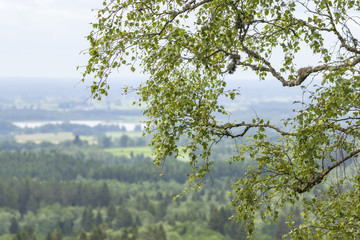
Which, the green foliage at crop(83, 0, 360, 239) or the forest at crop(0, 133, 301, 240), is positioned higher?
the green foliage at crop(83, 0, 360, 239)

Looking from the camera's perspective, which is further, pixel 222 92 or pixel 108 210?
pixel 108 210

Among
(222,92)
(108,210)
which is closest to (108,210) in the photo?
(108,210)

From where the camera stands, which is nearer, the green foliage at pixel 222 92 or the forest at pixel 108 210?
the green foliage at pixel 222 92

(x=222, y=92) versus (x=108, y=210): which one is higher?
(x=222, y=92)

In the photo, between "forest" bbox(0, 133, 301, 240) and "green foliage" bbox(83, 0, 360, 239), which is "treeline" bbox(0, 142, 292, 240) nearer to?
"forest" bbox(0, 133, 301, 240)

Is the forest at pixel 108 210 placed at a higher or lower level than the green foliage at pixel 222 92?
lower

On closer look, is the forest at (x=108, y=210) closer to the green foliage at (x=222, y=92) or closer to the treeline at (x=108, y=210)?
the treeline at (x=108, y=210)

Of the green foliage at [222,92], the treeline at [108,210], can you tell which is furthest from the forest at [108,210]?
the green foliage at [222,92]

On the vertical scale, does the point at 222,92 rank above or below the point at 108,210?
above

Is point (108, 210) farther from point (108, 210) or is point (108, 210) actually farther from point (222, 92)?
point (222, 92)

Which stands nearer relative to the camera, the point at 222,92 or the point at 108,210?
the point at 222,92

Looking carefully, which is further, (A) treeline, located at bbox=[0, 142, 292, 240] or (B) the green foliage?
(A) treeline, located at bbox=[0, 142, 292, 240]

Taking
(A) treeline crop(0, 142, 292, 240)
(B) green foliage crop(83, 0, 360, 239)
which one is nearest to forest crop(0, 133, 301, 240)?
(A) treeline crop(0, 142, 292, 240)

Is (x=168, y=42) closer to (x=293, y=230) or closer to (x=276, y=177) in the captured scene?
(x=276, y=177)
